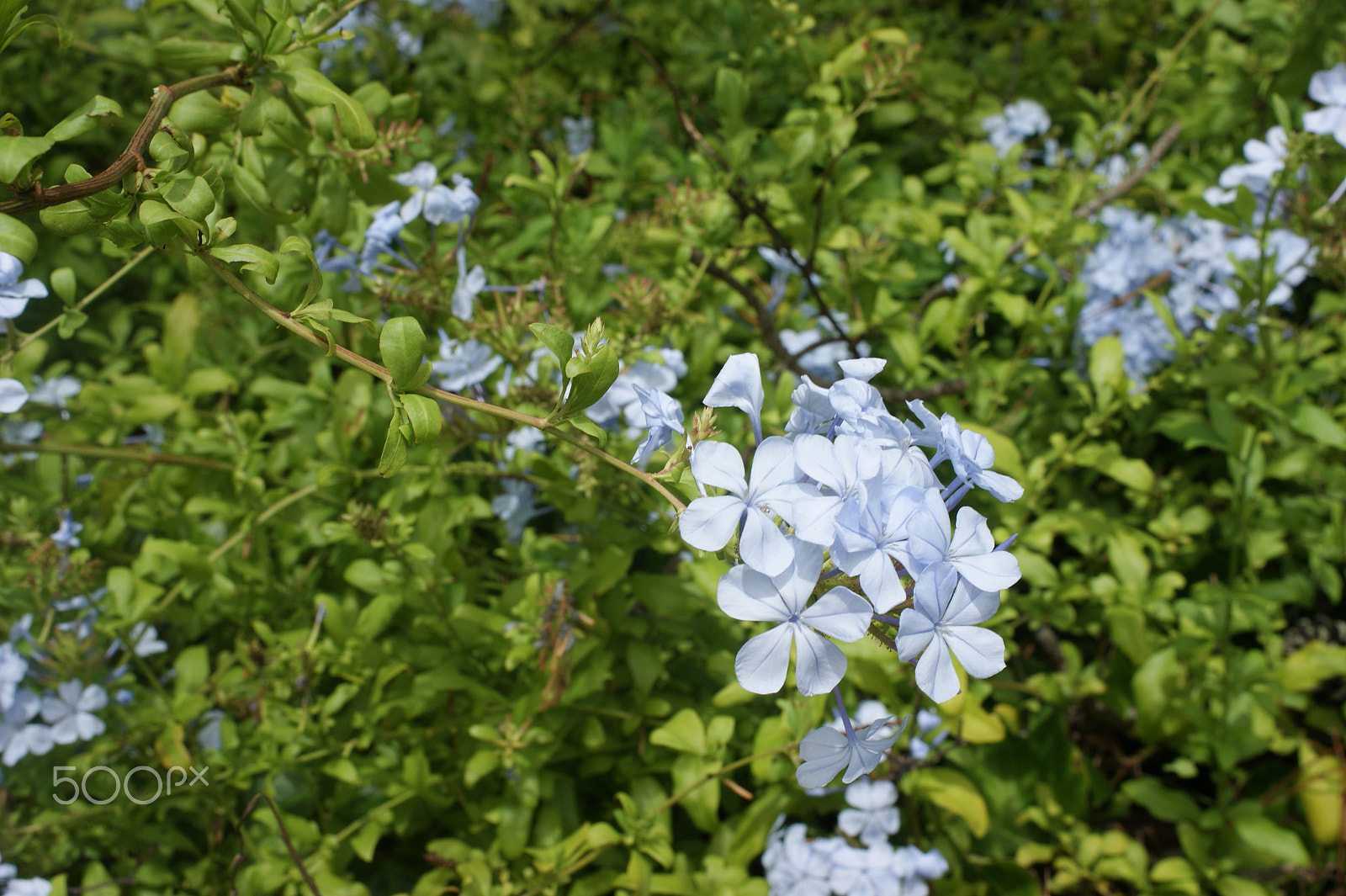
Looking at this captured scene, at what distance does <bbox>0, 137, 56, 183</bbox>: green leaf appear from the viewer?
92 centimetres

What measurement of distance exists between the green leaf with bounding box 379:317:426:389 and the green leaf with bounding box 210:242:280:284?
0.13m

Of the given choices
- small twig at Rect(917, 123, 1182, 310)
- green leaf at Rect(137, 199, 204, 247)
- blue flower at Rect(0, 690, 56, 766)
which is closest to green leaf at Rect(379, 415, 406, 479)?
green leaf at Rect(137, 199, 204, 247)

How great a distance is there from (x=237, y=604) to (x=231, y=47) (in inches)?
43.6

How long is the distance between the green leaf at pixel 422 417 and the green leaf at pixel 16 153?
49cm

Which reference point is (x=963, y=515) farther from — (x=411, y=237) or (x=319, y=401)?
(x=319, y=401)

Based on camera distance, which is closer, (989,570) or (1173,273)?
(989,570)

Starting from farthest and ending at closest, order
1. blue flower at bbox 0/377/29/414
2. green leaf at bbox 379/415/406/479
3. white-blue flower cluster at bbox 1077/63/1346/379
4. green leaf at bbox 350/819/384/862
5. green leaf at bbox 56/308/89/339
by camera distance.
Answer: white-blue flower cluster at bbox 1077/63/1346/379, green leaf at bbox 350/819/384/862, green leaf at bbox 56/308/89/339, blue flower at bbox 0/377/29/414, green leaf at bbox 379/415/406/479

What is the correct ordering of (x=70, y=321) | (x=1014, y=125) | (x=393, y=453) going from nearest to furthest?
1. (x=393, y=453)
2. (x=70, y=321)
3. (x=1014, y=125)

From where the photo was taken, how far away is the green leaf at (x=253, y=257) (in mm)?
903

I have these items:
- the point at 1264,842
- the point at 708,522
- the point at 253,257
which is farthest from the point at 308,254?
the point at 1264,842

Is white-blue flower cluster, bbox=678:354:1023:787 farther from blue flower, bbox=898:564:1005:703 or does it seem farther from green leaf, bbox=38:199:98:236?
green leaf, bbox=38:199:98:236

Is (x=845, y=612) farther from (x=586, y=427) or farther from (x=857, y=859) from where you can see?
(x=857, y=859)

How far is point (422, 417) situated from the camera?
88 centimetres

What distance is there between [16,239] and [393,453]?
0.50 metres
